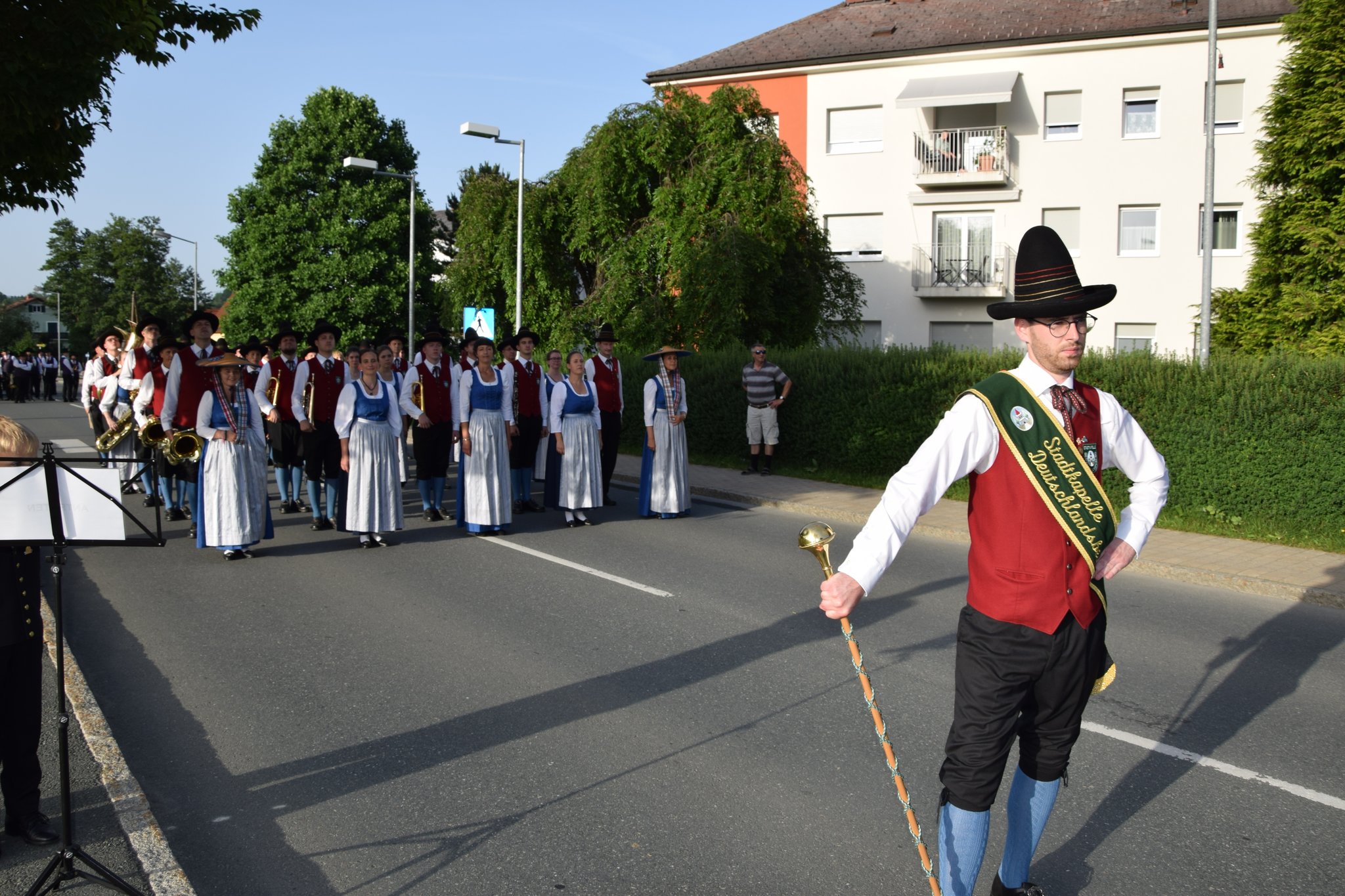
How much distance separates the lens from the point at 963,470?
3.33 meters

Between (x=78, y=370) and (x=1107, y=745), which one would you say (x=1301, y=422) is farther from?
(x=78, y=370)

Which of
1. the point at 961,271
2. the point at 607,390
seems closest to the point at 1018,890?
the point at 607,390

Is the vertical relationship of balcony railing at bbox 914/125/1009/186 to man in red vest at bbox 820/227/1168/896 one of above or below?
above

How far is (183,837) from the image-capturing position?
4.44 metres

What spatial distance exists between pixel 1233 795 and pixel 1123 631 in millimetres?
3066

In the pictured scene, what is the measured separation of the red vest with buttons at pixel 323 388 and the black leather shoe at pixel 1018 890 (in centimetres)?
1086

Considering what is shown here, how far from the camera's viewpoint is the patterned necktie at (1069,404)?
342 centimetres

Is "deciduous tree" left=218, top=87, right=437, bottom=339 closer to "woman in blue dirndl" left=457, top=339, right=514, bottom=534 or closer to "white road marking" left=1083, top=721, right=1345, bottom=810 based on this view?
"woman in blue dirndl" left=457, top=339, right=514, bottom=534

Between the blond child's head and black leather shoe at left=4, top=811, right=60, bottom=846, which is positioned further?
black leather shoe at left=4, top=811, right=60, bottom=846

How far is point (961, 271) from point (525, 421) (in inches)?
945

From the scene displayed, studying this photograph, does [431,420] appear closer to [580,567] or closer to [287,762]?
[580,567]

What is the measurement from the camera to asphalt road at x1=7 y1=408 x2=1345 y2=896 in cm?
420

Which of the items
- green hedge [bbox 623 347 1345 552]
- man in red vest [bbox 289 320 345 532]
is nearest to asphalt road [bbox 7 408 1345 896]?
green hedge [bbox 623 347 1345 552]

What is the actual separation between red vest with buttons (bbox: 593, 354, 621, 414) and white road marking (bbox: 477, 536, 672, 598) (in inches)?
132
